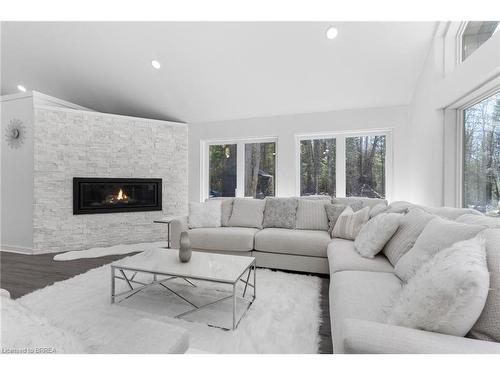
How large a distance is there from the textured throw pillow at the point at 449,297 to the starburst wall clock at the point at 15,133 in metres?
4.94

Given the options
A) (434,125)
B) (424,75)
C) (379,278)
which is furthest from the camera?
(424,75)

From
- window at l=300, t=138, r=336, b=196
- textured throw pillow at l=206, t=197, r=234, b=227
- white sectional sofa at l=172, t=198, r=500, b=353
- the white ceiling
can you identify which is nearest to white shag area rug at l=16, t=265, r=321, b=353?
white sectional sofa at l=172, t=198, r=500, b=353

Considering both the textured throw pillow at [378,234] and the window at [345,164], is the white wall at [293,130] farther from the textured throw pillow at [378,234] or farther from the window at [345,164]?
the textured throw pillow at [378,234]

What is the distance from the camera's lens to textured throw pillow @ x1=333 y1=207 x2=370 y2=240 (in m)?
2.70

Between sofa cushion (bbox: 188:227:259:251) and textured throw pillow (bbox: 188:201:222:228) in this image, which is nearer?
sofa cushion (bbox: 188:227:259:251)

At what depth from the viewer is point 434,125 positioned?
260 centimetres

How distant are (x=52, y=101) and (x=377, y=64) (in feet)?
15.8

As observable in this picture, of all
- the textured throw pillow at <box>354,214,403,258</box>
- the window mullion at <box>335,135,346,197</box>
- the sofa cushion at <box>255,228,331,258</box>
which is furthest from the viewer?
the window mullion at <box>335,135,346,197</box>

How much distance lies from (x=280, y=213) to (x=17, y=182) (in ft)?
12.9

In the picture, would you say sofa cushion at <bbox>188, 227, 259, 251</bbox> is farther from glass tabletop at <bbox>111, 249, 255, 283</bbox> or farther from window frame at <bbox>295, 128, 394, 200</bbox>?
window frame at <bbox>295, 128, 394, 200</bbox>

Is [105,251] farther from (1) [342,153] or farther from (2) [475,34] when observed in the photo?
(2) [475,34]

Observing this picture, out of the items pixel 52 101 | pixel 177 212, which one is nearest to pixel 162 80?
pixel 52 101

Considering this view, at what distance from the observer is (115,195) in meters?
4.21

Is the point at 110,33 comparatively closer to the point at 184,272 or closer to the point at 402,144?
the point at 184,272
